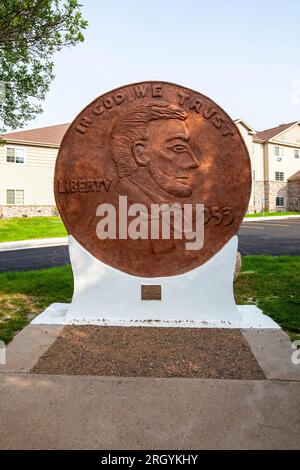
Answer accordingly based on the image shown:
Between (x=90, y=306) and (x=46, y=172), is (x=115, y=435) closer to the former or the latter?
(x=90, y=306)

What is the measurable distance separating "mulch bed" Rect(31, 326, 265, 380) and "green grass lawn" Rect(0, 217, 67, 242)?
14.0 meters

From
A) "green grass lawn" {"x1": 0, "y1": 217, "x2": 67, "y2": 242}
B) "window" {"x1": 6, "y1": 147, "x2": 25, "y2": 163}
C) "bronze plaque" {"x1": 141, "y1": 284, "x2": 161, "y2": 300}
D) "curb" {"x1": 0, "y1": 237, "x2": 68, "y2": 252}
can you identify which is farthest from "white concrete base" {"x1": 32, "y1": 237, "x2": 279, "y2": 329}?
"window" {"x1": 6, "y1": 147, "x2": 25, "y2": 163}

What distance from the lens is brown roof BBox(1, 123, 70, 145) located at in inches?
1050

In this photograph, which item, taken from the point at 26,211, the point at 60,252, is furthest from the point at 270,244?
the point at 26,211

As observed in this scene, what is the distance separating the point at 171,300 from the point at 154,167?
192cm

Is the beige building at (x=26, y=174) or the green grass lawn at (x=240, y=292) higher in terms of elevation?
the beige building at (x=26, y=174)

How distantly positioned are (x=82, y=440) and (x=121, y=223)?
3.03m

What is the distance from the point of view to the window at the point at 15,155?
84.6ft

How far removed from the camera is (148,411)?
275cm

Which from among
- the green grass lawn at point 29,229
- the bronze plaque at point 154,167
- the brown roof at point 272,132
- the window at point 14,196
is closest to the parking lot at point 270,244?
the bronze plaque at point 154,167

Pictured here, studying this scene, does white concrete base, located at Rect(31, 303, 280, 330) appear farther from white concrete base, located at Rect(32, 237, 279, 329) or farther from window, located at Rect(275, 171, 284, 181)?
window, located at Rect(275, 171, 284, 181)

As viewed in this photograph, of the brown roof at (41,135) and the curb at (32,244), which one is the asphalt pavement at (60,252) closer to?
the curb at (32,244)

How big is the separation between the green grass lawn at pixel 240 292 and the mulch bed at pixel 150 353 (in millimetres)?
954

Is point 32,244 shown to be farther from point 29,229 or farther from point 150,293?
point 150,293
